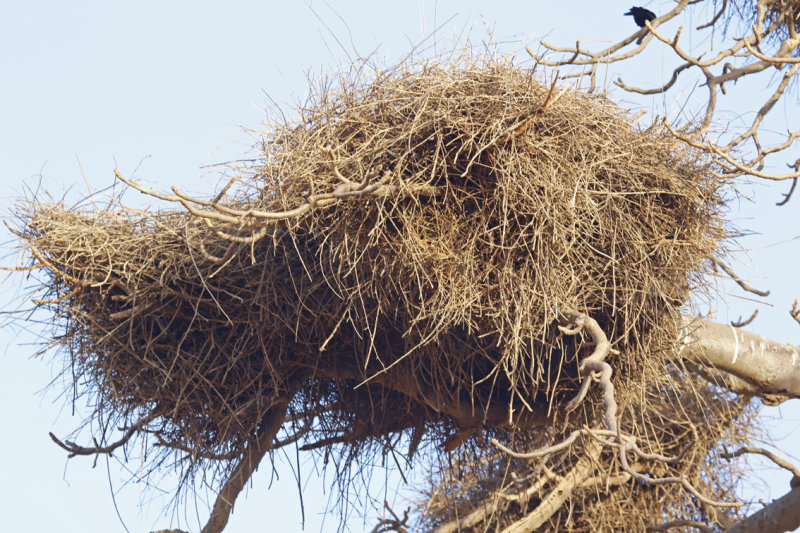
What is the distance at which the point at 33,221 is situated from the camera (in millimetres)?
3066

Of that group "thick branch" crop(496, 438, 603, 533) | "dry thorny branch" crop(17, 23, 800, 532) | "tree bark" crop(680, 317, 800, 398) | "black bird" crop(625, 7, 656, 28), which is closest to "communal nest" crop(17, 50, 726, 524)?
"dry thorny branch" crop(17, 23, 800, 532)

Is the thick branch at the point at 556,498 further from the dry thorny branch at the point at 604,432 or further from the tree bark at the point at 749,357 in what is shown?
the dry thorny branch at the point at 604,432

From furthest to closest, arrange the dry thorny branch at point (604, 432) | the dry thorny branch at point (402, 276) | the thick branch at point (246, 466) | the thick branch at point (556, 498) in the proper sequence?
1. the thick branch at point (556, 498)
2. the thick branch at point (246, 466)
3. the dry thorny branch at point (402, 276)
4. the dry thorny branch at point (604, 432)

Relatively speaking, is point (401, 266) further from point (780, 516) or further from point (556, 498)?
point (556, 498)

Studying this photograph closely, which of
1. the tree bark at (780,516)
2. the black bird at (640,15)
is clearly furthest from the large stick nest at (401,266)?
the black bird at (640,15)

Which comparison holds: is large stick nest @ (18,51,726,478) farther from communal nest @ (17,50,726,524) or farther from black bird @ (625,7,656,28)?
black bird @ (625,7,656,28)

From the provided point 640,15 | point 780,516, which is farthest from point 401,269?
point 640,15

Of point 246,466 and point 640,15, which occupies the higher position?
point 640,15

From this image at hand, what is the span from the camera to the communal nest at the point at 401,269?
266 cm

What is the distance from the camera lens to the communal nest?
266cm

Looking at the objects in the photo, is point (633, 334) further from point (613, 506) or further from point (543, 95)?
point (613, 506)

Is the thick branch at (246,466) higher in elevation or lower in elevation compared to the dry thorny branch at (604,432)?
higher

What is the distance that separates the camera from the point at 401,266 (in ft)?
8.64

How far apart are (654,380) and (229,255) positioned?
140 centimetres
